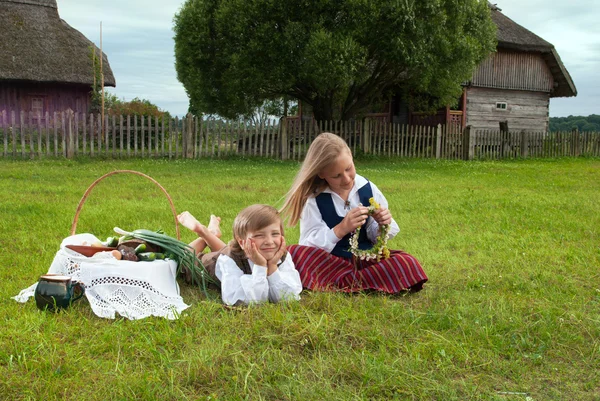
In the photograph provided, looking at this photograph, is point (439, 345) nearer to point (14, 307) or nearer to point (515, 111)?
point (14, 307)

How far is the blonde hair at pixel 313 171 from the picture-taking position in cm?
397

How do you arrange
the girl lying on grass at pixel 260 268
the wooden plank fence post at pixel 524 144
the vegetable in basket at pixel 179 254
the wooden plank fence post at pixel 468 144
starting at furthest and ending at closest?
1. the wooden plank fence post at pixel 524 144
2. the wooden plank fence post at pixel 468 144
3. the vegetable in basket at pixel 179 254
4. the girl lying on grass at pixel 260 268

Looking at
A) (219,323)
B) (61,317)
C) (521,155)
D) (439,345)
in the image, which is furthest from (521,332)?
(521,155)

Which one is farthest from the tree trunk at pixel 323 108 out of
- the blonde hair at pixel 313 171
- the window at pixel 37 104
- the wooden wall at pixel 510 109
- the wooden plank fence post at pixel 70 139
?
the blonde hair at pixel 313 171

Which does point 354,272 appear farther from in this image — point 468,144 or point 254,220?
point 468,144

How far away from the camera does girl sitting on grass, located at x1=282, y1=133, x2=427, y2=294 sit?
3963 mm

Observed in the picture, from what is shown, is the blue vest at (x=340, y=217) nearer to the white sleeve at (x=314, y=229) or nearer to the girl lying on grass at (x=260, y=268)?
the white sleeve at (x=314, y=229)

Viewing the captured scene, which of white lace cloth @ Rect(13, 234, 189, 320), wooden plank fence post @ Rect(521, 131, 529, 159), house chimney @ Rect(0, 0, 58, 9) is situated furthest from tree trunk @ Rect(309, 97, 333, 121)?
white lace cloth @ Rect(13, 234, 189, 320)

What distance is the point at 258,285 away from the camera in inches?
143

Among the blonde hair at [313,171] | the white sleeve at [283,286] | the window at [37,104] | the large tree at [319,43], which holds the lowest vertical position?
the white sleeve at [283,286]

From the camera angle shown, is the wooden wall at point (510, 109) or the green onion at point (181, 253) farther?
the wooden wall at point (510, 109)

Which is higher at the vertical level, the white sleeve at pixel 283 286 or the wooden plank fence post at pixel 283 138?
the wooden plank fence post at pixel 283 138

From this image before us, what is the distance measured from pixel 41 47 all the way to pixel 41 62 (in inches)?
38.9

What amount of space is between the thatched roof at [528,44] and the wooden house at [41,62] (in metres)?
17.5
